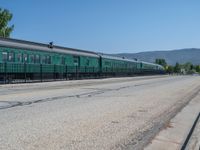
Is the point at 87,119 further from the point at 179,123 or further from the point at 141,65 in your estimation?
the point at 141,65

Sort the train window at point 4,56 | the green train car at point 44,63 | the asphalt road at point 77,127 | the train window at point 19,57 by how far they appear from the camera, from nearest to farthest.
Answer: the asphalt road at point 77,127, the train window at point 4,56, the green train car at point 44,63, the train window at point 19,57

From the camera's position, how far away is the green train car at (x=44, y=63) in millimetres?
30047

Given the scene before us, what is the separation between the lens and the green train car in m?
30.0

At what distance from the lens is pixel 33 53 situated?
1324 inches

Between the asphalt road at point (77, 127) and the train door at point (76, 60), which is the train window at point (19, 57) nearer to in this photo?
the train door at point (76, 60)

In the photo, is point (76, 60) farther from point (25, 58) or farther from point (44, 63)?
point (25, 58)

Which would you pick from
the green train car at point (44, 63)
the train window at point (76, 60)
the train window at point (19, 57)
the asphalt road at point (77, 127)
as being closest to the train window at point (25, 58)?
the green train car at point (44, 63)

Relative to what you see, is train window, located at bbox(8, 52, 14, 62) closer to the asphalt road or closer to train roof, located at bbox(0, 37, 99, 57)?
train roof, located at bbox(0, 37, 99, 57)

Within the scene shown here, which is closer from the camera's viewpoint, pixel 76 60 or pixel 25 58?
pixel 25 58

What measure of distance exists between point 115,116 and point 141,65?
72.3 m

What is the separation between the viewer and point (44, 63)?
3597 centimetres

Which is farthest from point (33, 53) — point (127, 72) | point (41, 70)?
point (127, 72)

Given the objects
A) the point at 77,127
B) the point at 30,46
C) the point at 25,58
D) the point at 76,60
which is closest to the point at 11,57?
the point at 25,58

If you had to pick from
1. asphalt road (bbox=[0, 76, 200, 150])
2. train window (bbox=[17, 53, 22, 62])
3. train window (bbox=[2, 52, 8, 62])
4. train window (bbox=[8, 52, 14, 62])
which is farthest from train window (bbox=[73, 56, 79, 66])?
asphalt road (bbox=[0, 76, 200, 150])
